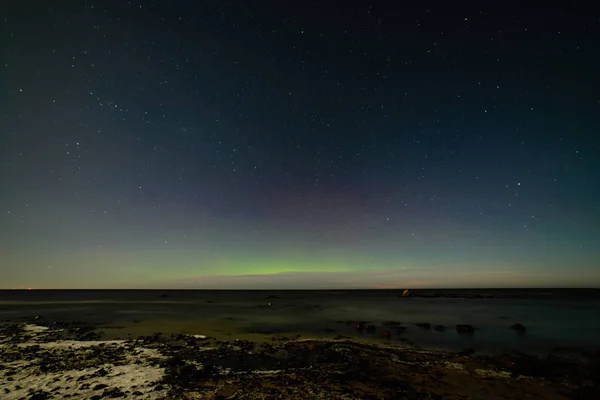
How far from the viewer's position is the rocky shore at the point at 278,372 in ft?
44.9

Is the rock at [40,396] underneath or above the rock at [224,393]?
above

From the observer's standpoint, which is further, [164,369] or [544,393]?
[164,369]

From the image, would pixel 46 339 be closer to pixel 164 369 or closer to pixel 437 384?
pixel 164 369

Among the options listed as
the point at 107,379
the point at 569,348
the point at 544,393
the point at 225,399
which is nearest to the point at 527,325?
the point at 569,348

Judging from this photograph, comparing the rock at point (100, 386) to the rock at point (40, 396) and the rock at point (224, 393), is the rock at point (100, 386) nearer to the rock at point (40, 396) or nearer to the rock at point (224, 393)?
the rock at point (40, 396)

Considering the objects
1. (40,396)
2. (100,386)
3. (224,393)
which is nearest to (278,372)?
(224,393)

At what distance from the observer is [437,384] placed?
583 inches

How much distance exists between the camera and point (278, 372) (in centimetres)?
1677

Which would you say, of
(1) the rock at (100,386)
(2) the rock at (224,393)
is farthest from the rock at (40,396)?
(2) the rock at (224,393)

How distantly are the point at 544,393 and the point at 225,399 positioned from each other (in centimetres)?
1403

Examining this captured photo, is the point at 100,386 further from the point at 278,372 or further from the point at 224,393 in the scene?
the point at 278,372

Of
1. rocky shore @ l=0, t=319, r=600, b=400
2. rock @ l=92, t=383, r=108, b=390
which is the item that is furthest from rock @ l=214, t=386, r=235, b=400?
rock @ l=92, t=383, r=108, b=390

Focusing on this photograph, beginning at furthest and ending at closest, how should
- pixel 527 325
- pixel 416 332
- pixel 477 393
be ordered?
1. pixel 527 325
2. pixel 416 332
3. pixel 477 393

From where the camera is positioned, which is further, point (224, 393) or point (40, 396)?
point (224, 393)
